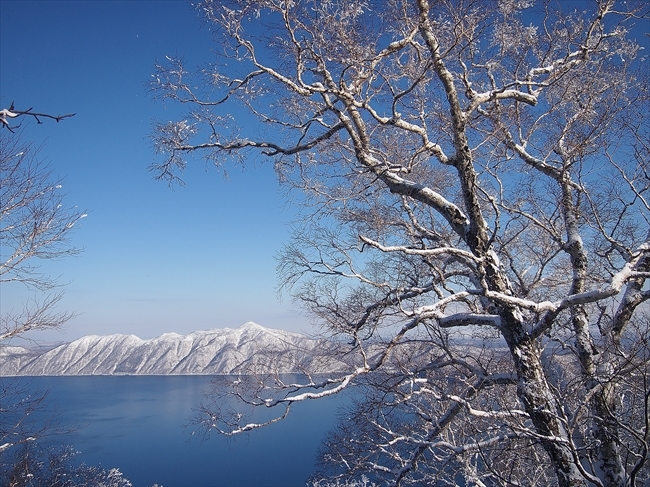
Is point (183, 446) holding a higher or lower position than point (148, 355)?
lower

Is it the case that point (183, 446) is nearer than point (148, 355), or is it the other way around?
point (183, 446)

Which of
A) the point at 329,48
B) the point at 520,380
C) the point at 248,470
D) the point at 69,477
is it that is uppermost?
the point at 329,48

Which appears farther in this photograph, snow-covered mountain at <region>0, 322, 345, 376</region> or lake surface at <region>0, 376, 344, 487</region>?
snow-covered mountain at <region>0, 322, 345, 376</region>

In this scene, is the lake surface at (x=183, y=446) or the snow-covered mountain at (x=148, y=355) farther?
the snow-covered mountain at (x=148, y=355)

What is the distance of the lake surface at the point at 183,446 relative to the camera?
32.9 metres

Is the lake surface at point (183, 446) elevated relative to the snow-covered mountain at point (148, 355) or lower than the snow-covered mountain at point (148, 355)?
lower

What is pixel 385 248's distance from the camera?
11.9 ft

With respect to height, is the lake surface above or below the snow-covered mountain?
below

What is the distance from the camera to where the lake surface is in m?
32.9

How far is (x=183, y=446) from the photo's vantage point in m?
41.6

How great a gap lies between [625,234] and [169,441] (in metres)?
46.9

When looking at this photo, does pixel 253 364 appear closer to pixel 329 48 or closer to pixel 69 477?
pixel 329 48

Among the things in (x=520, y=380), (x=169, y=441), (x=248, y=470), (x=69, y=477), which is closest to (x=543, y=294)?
(x=520, y=380)

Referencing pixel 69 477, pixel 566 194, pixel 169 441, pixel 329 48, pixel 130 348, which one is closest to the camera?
pixel 329 48
